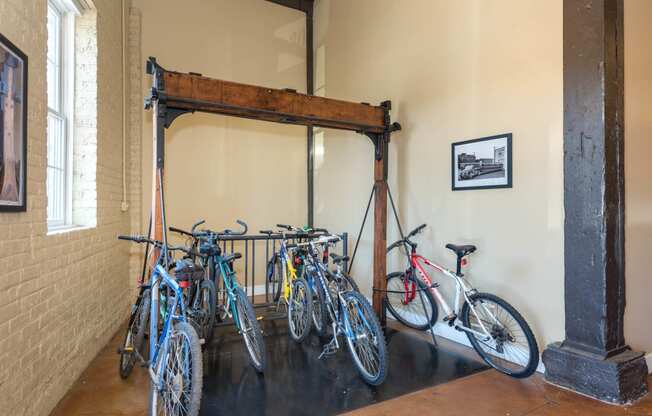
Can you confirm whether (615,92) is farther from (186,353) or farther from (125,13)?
(125,13)

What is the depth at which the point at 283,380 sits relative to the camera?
9.22 ft

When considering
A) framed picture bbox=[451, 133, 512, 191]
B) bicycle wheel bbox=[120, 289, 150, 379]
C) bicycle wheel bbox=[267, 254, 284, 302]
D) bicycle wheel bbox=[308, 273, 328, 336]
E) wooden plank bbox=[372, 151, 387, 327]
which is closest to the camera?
bicycle wheel bbox=[120, 289, 150, 379]

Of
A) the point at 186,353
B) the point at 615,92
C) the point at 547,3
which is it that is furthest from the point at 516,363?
the point at 547,3

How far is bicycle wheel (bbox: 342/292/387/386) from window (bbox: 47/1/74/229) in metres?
2.28

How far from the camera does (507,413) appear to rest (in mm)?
2363

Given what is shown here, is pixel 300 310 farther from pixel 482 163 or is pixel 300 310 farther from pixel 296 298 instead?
pixel 482 163

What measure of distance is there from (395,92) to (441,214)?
153cm

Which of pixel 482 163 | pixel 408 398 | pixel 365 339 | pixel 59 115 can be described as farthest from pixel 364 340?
pixel 59 115

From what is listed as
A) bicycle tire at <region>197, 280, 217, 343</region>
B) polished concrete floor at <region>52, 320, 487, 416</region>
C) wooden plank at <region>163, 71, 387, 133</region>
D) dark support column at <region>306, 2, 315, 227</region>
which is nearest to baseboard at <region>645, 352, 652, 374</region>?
polished concrete floor at <region>52, 320, 487, 416</region>

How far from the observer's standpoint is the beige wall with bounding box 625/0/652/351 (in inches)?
110

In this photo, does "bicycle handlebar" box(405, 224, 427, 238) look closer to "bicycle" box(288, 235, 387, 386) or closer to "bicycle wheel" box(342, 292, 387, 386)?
"bicycle" box(288, 235, 387, 386)

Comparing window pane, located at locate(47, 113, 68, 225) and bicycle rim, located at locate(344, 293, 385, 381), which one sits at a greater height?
window pane, located at locate(47, 113, 68, 225)

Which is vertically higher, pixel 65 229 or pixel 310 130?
pixel 310 130

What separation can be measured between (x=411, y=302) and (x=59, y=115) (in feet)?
11.8
